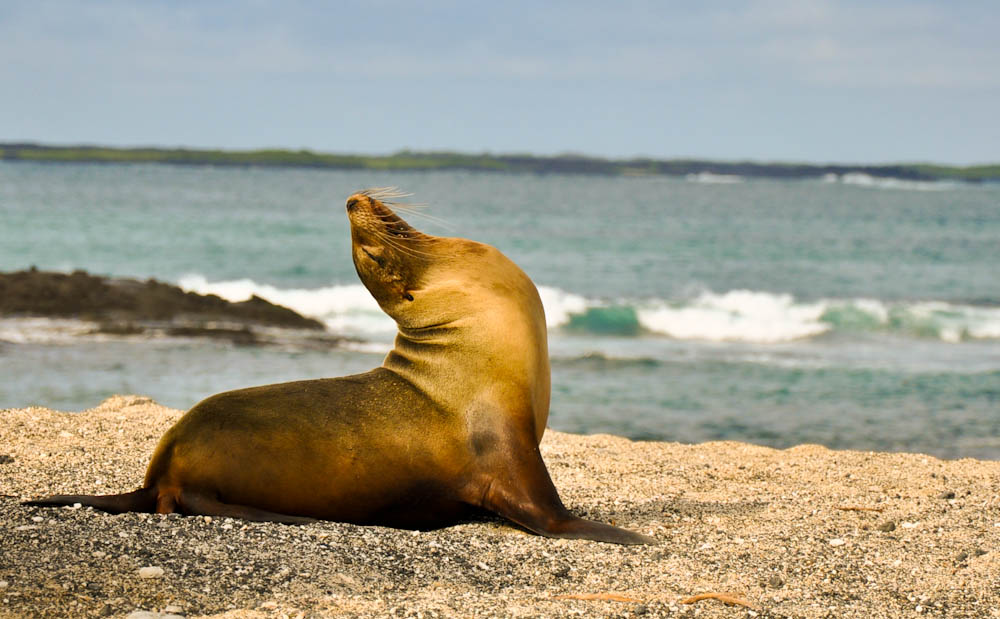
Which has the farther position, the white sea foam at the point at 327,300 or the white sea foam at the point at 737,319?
the white sea foam at the point at 327,300

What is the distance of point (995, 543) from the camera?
5.11m

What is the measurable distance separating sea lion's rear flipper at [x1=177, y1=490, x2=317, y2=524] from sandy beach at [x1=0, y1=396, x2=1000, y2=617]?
0.19 ft

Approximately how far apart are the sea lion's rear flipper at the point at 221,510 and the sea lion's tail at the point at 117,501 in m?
0.16

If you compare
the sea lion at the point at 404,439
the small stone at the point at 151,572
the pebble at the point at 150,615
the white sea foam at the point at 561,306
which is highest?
the sea lion at the point at 404,439

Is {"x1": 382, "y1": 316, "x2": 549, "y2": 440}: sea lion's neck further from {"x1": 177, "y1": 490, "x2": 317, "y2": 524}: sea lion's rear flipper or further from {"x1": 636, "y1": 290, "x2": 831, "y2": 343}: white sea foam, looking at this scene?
{"x1": 636, "y1": 290, "x2": 831, "y2": 343}: white sea foam

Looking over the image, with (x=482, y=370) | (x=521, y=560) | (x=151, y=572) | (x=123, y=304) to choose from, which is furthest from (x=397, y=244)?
(x=123, y=304)

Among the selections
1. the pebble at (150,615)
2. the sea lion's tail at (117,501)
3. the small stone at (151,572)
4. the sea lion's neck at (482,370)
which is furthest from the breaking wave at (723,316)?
the pebble at (150,615)

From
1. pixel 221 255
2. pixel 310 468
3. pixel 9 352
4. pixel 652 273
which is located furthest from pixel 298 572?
pixel 221 255

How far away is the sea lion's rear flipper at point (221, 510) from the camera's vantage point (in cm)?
481

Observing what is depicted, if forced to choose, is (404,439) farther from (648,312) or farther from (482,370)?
(648,312)

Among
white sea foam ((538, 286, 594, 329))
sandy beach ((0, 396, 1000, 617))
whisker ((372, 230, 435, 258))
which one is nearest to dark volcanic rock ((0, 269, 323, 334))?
white sea foam ((538, 286, 594, 329))

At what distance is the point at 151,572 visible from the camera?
4.12 metres

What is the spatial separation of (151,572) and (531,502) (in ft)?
5.44

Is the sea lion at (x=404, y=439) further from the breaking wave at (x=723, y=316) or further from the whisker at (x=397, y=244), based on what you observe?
the breaking wave at (x=723, y=316)
